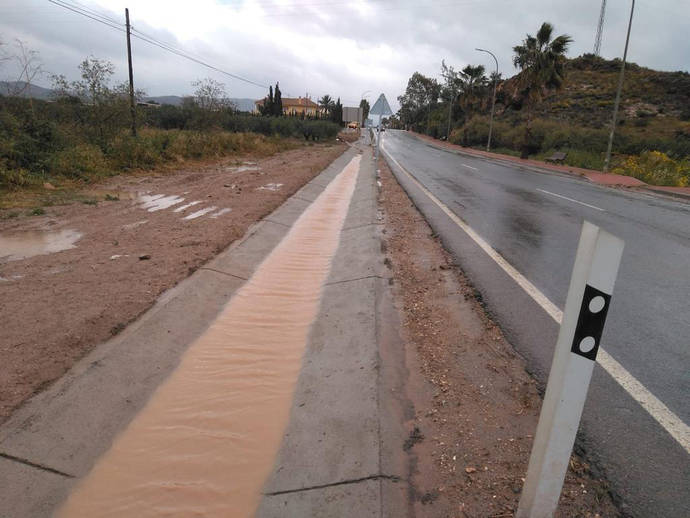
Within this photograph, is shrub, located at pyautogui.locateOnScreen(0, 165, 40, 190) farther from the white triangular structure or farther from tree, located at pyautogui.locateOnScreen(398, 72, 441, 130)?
tree, located at pyautogui.locateOnScreen(398, 72, 441, 130)

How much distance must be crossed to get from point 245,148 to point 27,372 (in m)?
24.9

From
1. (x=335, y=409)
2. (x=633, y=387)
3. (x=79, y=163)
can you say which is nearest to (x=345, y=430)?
(x=335, y=409)

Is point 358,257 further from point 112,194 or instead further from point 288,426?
point 112,194

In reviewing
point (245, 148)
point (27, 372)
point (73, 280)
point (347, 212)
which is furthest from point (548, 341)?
point (245, 148)

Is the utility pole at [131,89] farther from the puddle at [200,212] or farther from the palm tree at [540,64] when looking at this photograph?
the palm tree at [540,64]

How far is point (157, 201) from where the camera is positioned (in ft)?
35.7

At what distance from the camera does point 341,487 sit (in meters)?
2.45

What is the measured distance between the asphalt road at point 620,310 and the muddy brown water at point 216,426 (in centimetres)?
195

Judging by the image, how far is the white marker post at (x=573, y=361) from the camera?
152 cm

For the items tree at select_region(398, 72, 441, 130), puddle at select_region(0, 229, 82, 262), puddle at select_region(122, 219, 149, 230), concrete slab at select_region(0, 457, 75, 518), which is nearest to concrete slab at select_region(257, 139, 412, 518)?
concrete slab at select_region(0, 457, 75, 518)

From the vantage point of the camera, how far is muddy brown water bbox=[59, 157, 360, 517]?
102 inches

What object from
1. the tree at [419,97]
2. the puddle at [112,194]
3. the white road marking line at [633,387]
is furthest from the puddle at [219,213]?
the tree at [419,97]

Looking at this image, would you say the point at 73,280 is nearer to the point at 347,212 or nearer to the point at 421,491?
the point at 421,491

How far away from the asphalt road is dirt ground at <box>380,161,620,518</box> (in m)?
0.20
